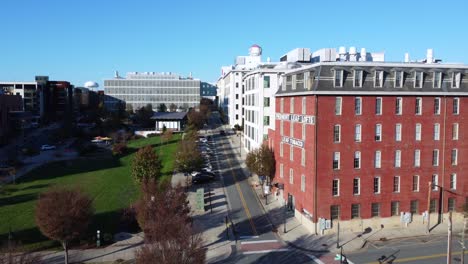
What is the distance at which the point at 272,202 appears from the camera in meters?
44.6

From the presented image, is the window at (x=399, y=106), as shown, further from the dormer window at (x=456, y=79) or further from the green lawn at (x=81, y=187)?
the green lawn at (x=81, y=187)

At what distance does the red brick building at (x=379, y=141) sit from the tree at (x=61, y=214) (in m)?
19.3

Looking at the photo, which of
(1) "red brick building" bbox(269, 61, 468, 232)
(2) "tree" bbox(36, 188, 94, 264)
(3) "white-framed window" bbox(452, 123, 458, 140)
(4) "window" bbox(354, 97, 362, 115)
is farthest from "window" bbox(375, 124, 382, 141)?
(2) "tree" bbox(36, 188, 94, 264)

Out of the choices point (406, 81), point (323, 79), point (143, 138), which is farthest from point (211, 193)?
point (143, 138)

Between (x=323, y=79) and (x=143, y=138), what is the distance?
78174 millimetres

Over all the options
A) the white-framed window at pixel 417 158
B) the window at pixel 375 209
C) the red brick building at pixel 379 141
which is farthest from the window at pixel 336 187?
the white-framed window at pixel 417 158

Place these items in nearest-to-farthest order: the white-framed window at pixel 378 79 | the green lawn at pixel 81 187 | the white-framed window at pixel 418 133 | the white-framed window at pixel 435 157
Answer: the green lawn at pixel 81 187
the white-framed window at pixel 378 79
the white-framed window at pixel 418 133
the white-framed window at pixel 435 157

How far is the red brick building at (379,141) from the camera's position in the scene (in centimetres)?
3525

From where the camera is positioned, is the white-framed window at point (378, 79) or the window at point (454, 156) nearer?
the white-framed window at point (378, 79)

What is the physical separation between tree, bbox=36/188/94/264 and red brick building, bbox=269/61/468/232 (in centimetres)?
1928

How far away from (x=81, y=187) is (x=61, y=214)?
17854 mm

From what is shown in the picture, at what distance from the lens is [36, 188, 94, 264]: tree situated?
2623cm

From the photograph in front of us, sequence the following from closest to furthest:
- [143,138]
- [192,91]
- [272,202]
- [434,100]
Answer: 1. [434,100]
2. [272,202]
3. [143,138]
4. [192,91]

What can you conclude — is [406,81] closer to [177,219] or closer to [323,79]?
[323,79]
